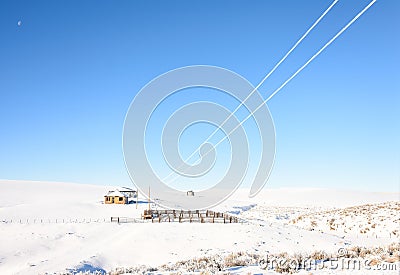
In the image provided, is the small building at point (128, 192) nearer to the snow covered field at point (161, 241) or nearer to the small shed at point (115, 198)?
the small shed at point (115, 198)

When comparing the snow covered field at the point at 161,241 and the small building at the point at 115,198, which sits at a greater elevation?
the small building at the point at 115,198

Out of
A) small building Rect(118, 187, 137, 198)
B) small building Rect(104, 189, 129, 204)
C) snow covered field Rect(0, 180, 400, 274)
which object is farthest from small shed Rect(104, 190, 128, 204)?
snow covered field Rect(0, 180, 400, 274)

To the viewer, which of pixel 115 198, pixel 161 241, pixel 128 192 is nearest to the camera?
pixel 161 241

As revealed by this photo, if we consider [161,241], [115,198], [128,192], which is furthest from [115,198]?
[161,241]

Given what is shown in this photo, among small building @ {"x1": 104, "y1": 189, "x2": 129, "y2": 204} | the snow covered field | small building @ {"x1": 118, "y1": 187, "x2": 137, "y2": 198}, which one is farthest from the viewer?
small building @ {"x1": 118, "y1": 187, "x2": 137, "y2": 198}

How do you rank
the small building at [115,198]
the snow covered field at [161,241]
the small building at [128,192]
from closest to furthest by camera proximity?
1. the snow covered field at [161,241]
2. the small building at [115,198]
3. the small building at [128,192]

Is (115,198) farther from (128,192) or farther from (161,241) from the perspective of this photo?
(161,241)

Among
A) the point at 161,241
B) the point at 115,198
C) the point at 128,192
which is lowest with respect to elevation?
the point at 161,241

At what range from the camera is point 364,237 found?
29.5m

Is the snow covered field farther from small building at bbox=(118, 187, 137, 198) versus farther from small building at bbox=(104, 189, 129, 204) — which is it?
small building at bbox=(118, 187, 137, 198)

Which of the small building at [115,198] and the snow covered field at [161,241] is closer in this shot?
the snow covered field at [161,241]

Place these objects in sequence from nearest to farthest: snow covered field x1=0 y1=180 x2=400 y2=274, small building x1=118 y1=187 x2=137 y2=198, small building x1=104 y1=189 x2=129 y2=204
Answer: snow covered field x1=0 y1=180 x2=400 y2=274, small building x1=104 y1=189 x2=129 y2=204, small building x1=118 y1=187 x2=137 y2=198

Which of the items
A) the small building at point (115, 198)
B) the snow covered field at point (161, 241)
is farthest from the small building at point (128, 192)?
the snow covered field at point (161, 241)

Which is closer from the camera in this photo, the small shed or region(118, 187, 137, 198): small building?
the small shed
